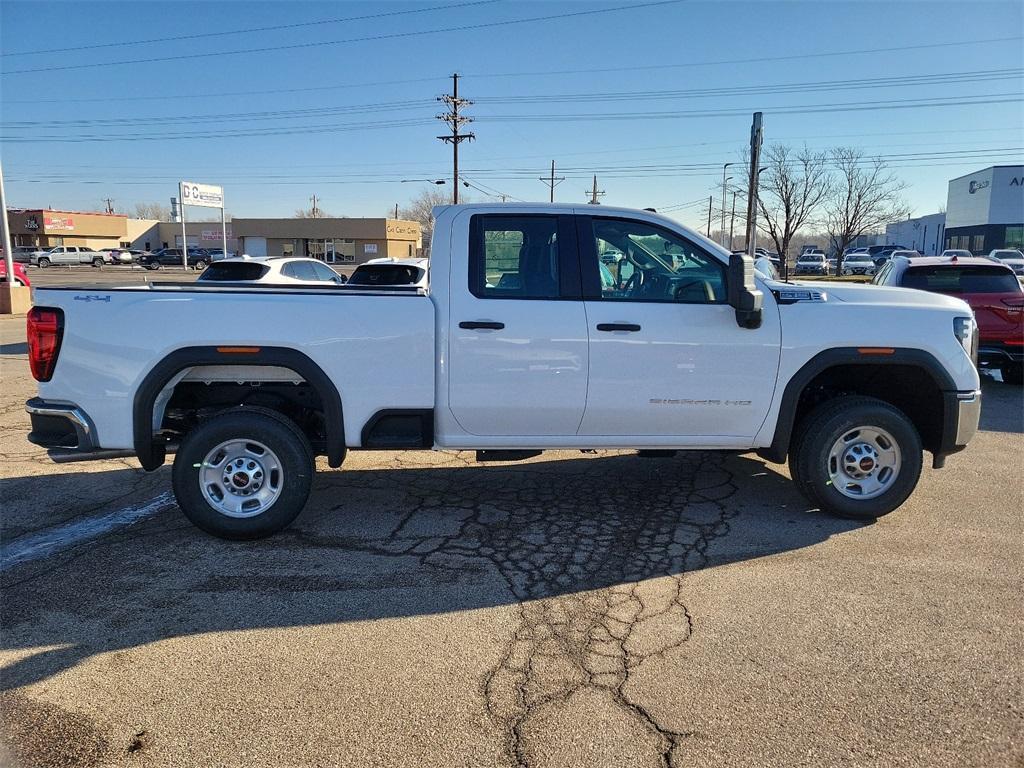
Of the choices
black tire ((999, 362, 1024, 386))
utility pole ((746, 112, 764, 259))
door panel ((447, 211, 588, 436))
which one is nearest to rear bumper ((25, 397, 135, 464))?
door panel ((447, 211, 588, 436))

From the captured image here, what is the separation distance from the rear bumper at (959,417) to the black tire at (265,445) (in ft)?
13.9

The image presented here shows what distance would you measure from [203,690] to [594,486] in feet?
11.1

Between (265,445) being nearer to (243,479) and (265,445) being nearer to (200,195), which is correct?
(243,479)

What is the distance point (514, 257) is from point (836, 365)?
2305 millimetres

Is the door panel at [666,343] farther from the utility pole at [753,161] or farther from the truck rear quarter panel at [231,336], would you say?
the utility pole at [753,161]

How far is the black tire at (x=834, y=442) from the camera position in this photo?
4.82 m

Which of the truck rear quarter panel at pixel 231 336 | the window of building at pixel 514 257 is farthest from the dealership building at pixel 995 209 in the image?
the truck rear quarter panel at pixel 231 336

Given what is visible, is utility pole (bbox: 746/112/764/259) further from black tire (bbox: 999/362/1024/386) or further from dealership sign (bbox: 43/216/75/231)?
dealership sign (bbox: 43/216/75/231)

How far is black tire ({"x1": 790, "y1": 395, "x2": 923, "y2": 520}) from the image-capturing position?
482cm

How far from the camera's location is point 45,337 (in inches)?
171

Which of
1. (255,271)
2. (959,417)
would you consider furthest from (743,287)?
(255,271)

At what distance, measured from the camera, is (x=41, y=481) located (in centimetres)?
591

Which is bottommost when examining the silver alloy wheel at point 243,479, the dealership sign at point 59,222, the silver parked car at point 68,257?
the silver alloy wheel at point 243,479

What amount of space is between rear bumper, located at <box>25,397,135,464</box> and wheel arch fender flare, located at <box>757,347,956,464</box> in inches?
165
